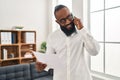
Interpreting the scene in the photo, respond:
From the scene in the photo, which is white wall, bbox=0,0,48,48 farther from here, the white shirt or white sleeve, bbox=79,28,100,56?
white sleeve, bbox=79,28,100,56

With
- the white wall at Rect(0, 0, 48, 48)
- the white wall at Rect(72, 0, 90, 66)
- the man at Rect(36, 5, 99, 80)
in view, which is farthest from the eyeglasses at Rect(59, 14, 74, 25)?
the white wall at Rect(0, 0, 48, 48)

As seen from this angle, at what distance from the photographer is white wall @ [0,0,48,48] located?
138 inches

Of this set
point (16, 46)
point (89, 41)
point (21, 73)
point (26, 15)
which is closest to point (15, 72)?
point (21, 73)

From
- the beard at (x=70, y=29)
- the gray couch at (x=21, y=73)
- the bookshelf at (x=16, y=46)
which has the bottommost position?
the gray couch at (x=21, y=73)

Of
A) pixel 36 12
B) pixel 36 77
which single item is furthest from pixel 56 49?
pixel 36 12

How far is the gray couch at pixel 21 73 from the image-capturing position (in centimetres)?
303

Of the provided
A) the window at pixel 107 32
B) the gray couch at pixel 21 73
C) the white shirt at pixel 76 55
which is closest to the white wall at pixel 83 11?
the window at pixel 107 32

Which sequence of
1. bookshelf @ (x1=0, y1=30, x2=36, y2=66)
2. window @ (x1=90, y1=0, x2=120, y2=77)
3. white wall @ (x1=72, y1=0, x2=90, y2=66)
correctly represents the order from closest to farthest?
window @ (x1=90, y1=0, x2=120, y2=77) < white wall @ (x1=72, y1=0, x2=90, y2=66) < bookshelf @ (x1=0, y1=30, x2=36, y2=66)

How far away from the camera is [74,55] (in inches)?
57.3

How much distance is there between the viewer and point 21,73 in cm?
323

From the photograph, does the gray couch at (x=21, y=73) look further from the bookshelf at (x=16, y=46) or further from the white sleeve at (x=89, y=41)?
the white sleeve at (x=89, y=41)

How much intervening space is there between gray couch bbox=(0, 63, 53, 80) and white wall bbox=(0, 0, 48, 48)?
0.83 m

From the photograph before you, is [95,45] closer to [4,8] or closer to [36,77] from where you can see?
[36,77]

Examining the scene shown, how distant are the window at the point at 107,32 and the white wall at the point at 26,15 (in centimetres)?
157
